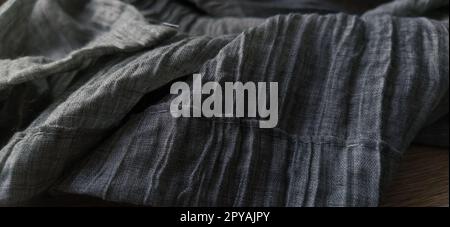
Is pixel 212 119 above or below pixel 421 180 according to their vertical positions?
above

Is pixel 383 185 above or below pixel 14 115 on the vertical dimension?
below

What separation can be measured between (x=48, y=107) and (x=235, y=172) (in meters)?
0.20

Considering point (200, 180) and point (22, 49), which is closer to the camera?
point (200, 180)

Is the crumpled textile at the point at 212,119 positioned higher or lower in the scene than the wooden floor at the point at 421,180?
higher

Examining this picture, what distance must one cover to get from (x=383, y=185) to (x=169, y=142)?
21cm

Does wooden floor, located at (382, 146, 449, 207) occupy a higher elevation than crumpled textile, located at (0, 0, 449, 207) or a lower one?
lower

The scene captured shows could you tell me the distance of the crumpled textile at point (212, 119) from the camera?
0.43m

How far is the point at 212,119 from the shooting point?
454mm

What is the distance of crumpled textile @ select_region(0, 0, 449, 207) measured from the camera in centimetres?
43
